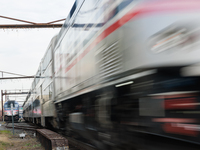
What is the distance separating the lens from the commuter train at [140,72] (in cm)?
287

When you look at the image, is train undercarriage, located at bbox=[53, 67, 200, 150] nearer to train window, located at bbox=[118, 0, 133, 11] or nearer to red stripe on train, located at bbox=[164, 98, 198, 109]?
red stripe on train, located at bbox=[164, 98, 198, 109]

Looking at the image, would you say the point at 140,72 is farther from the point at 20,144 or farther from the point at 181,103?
the point at 20,144

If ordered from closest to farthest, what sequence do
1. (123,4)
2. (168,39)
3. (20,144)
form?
(168,39) < (123,4) < (20,144)

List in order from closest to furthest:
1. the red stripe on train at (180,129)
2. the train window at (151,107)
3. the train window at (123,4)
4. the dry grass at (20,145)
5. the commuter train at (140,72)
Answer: the red stripe on train at (180,129) < the commuter train at (140,72) < the train window at (151,107) < the train window at (123,4) < the dry grass at (20,145)

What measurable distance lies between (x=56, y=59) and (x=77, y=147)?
338cm

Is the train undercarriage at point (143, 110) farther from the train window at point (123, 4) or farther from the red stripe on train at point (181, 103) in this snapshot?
the train window at point (123, 4)

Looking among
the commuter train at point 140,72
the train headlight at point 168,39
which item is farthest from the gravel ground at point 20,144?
the train headlight at point 168,39

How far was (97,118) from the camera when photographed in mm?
5738

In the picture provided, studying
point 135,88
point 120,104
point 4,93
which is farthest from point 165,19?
point 4,93

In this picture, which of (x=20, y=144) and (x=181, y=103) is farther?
(x=20, y=144)

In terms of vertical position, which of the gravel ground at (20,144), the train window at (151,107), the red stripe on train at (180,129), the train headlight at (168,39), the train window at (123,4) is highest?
the train window at (123,4)

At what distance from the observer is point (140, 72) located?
12.0 ft

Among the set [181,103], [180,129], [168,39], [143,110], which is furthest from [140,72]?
[180,129]

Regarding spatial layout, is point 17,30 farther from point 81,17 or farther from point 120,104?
point 120,104
